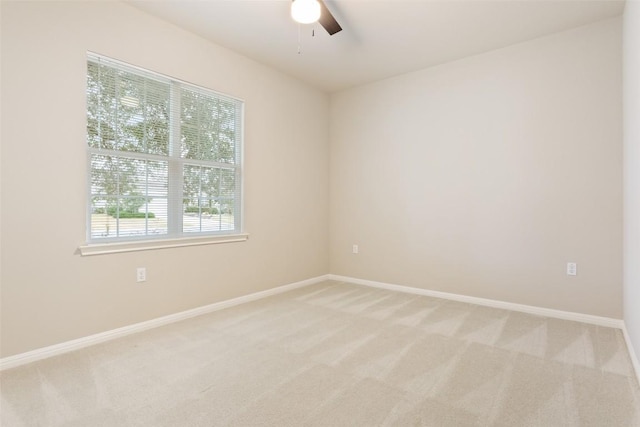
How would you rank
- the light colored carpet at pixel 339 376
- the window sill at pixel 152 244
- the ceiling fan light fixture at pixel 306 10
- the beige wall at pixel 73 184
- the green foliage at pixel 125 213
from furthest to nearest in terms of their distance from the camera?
1. the green foliage at pixel 125 213
2. the window sill at pixel 152 244
3. the ceiling fan light fixture at pixel 306 10
4. the beige wall at pixel 73 184
5. the light colored carpet at pixel 339 376

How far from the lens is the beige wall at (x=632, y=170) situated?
209 centimetres

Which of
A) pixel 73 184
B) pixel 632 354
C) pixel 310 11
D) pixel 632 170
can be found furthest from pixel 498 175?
pixel 73 184

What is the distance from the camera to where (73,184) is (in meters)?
2.44

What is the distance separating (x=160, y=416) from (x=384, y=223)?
3259mm

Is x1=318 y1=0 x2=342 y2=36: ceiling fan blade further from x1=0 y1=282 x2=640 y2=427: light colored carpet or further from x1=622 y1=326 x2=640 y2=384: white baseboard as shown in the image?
x1=622 y1=326 x2=640 y2=384: white baseboard

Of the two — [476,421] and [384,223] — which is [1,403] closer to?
[476,421]

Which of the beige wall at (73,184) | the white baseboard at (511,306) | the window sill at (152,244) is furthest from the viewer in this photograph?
the white baseboard at (511,306)

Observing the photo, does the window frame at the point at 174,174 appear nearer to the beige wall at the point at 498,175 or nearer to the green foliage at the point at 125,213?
the green foliage at the point at 125,213

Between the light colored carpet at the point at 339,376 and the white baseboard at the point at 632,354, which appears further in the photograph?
the white baseboard at the point at 632,354

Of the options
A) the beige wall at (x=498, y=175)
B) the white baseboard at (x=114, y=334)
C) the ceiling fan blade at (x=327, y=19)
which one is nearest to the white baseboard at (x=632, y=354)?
the beige wall at (x=498, y=175)

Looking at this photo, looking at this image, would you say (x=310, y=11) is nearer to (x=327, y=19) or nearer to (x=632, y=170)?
(x=327, y=19)

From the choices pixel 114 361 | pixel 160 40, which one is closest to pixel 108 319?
pixel 114 361

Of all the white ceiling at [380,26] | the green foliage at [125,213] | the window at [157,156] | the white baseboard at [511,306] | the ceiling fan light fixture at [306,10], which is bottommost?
the white baseboard at [511,306]

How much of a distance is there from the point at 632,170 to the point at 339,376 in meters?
2.47
